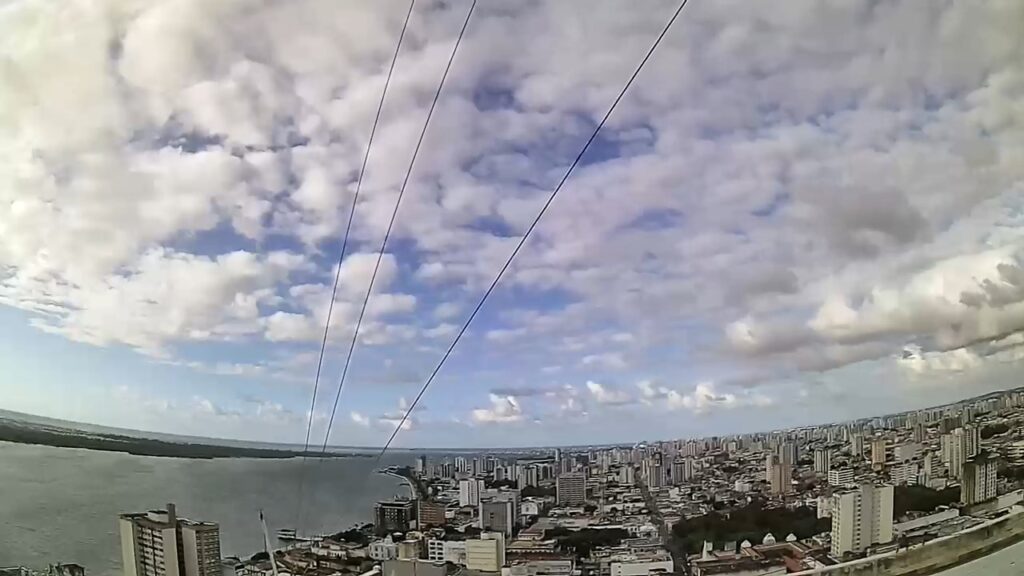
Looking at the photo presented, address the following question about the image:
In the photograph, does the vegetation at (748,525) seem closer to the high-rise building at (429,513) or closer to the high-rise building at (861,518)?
the high-rise building at (861,518)

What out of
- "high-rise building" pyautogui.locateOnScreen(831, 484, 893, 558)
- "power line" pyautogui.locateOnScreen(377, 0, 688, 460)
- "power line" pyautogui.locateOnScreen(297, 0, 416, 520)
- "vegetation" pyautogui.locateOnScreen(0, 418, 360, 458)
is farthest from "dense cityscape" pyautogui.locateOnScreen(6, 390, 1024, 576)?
"vegetation" pyautogui.locateOnScreen(0, 418, 360, 458)

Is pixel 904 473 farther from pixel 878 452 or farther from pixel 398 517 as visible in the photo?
pixel 398 517

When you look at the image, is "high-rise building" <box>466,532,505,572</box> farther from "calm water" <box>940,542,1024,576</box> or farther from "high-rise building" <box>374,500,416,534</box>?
"calm water" <box>940,542,1024,576</box>

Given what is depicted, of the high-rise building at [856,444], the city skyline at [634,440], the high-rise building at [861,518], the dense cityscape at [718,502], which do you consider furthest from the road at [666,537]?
the high-rise building at [856,444]

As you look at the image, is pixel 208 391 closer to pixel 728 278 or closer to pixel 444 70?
pixel 444 70

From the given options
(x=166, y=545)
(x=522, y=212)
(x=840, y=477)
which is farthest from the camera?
(x=166, y=545)

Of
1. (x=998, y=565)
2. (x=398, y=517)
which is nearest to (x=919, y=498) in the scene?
(x=998, y=565)

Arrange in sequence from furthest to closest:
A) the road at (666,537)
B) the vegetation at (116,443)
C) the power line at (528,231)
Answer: the vegetation at (116,443), the road at (666,537), the power line at (528,231)
